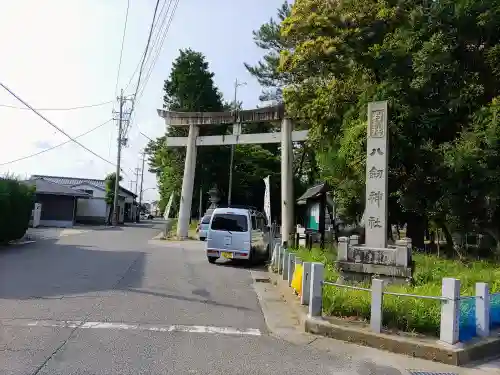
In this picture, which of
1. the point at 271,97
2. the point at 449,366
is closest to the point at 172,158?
the point at 271,97

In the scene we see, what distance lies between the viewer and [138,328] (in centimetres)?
748

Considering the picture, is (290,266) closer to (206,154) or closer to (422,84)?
(422,84)

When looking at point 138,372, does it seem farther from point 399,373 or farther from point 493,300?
point 493,300

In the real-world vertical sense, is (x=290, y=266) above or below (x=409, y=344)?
above

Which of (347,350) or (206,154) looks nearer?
(347,350)

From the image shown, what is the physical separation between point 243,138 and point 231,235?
451 inches

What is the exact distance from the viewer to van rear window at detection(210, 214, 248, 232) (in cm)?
1755

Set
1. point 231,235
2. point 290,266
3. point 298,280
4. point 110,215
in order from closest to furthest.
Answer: point 298,280
point 290,266
point 231,235
point 110,215

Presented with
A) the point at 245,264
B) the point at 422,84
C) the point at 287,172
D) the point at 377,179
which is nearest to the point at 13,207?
the point at 245,264

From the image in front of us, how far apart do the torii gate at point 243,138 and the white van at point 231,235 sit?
25.9 feet

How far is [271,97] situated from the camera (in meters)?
36.4

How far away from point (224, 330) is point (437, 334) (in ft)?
10.7

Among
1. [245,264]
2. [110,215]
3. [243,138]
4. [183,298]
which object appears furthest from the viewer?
[110,215]

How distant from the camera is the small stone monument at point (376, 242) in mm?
10586
